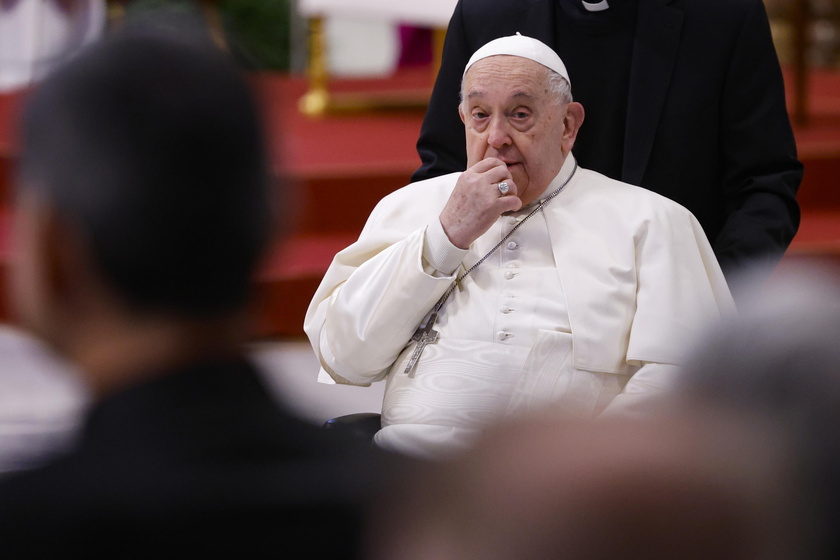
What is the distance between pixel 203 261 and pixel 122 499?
19 cm

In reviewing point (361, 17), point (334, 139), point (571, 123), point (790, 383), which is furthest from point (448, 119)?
point (361, 17)

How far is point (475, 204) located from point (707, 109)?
76 centimetres

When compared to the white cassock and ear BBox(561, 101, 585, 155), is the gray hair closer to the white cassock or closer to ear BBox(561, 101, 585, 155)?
ear BBox(561, 101, 585, 155)

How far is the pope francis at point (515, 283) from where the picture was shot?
2.62 metres

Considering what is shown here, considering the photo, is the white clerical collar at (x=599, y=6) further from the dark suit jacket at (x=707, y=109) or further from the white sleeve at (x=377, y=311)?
the white sleeve at (x=377, y=311)

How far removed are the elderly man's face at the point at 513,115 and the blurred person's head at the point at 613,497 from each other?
2088mm

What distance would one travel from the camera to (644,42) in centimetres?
304

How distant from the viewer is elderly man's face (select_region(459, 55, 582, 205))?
276cm

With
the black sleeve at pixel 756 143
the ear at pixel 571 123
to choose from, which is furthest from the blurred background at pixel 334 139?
the ear at pixel 571 123

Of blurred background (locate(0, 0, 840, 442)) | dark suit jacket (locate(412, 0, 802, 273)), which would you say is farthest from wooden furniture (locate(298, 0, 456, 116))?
dark suit jacket (locate(412, 0, 802, 273))

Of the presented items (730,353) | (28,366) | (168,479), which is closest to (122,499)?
(168,479)

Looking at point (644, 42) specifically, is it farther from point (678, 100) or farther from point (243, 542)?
point (243, 542)

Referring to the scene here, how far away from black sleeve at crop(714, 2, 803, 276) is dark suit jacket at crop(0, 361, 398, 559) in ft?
6.89

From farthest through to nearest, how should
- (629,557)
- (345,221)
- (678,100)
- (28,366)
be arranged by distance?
(345,221) → (28,366) → (678,100) → (629,557)
